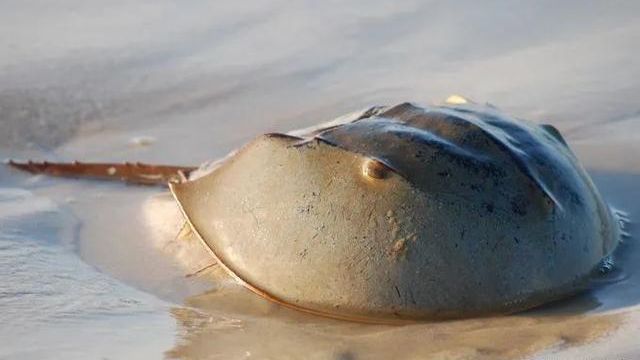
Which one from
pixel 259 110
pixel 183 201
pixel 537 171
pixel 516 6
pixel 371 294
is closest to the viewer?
pixel 371 294

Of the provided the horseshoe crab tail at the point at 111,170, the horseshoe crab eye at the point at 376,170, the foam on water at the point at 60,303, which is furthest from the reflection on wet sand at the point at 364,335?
the horseshoe crab tail at the point at 111,170

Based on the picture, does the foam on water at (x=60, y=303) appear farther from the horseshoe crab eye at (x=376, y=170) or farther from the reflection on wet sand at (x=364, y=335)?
the horseshoe crab eye at (x=376, y=170)

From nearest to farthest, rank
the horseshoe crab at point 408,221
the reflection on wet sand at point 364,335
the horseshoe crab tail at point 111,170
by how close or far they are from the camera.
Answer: the reflection on wet sand at point 364,335 < the horseshoe crab at point 408,221 < the horseshoe crab tail at point 111,170

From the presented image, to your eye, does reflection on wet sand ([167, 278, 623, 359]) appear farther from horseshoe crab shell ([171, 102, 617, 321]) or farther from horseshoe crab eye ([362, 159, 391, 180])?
horseshoe crab eye ([362, 159, 391, 180])

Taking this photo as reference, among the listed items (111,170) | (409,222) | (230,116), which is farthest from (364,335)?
(230,116)

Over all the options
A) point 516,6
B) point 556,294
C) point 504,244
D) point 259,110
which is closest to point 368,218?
point 504,244

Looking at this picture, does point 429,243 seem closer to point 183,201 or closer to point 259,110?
point 183,201

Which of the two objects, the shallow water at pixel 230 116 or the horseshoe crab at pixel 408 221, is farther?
the horseshoe crab at pixel 408 221

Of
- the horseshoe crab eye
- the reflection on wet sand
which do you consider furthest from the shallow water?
the horseshoe crab eye
